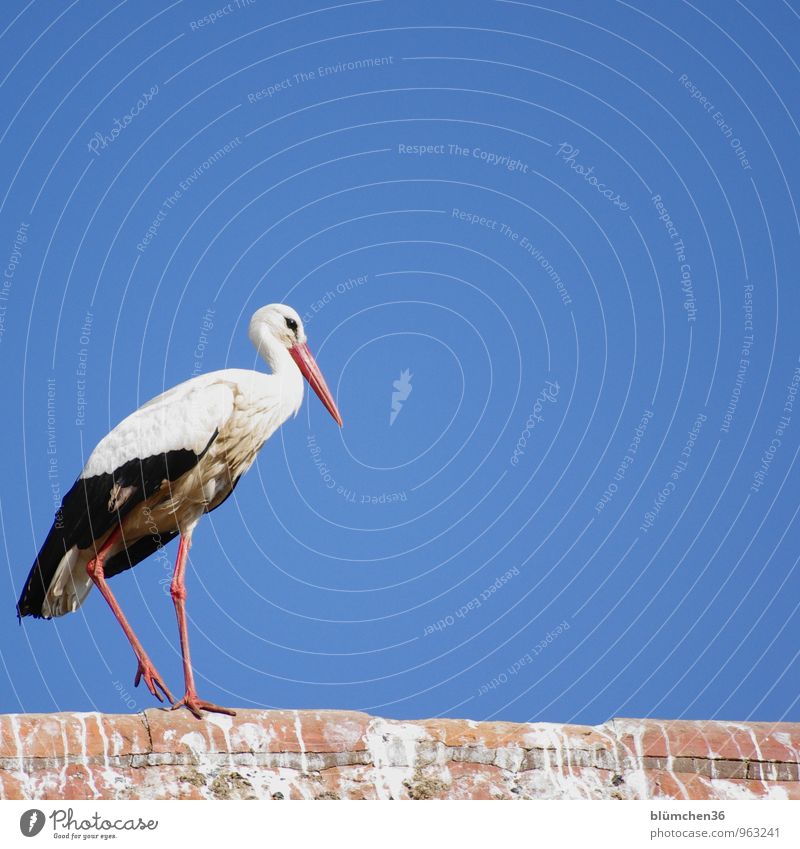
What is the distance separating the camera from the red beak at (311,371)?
12375mm

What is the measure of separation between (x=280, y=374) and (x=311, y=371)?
497 mm

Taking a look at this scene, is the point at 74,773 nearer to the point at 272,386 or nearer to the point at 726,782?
the point at 726,782

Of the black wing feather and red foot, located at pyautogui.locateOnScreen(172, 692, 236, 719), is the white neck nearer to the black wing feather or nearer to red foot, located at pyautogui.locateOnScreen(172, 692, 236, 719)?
the black wing feather

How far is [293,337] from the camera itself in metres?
12.4

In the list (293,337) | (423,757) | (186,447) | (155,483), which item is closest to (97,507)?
(155,483)

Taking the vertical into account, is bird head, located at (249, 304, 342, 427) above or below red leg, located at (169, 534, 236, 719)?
above

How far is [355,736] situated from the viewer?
7.91 metres

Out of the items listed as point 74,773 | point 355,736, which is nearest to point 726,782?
point 355,736

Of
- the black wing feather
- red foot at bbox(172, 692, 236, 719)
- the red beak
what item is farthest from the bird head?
red foot at bbox(172, 692, 236, 719)

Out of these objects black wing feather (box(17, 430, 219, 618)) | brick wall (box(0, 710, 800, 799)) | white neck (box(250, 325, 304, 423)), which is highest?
white neck (box(250, 325, 304, 423))

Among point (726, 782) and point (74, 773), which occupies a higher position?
point (74, 773)

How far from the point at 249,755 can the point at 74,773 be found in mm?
1008

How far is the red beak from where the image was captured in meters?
12.4
